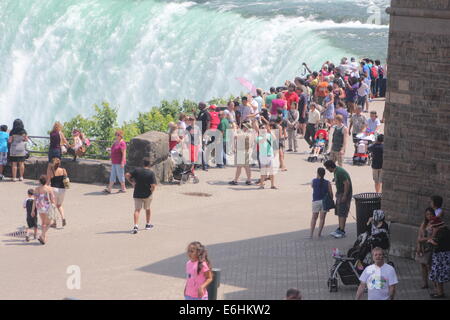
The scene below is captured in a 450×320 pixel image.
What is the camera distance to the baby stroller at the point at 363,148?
1013 inches

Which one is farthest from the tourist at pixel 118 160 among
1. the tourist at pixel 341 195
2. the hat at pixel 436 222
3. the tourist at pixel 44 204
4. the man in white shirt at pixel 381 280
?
the man in white shirt at pixel 381 280

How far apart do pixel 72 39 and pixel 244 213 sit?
33966 mm

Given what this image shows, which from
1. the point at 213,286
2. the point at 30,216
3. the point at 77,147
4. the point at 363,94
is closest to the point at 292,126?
the point at 363,94

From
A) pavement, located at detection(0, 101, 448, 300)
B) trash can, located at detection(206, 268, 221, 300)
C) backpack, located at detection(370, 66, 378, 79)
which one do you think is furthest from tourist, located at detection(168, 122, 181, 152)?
backpack, located at detection(370, 66, 378, 79)

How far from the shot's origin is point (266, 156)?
2366 cm

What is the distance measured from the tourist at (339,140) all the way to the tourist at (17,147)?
6.37 metres

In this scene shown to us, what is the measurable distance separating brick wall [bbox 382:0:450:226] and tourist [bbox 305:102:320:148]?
869cm

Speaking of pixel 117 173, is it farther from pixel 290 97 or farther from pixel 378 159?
pixel 290 97

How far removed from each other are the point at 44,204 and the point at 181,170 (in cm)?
521

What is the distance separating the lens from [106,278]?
55.7ft

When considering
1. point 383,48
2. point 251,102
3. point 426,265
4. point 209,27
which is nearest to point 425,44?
point 426,265

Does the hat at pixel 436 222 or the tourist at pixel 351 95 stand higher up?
the tourist at pixel 351 95

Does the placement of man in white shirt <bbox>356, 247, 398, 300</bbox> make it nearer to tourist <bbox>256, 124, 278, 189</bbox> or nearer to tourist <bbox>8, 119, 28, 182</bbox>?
tourist <bbox>256, 124, 278, 189</bbox>

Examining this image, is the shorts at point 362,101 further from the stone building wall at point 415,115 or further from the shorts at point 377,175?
the stone building wall at point 415,115
